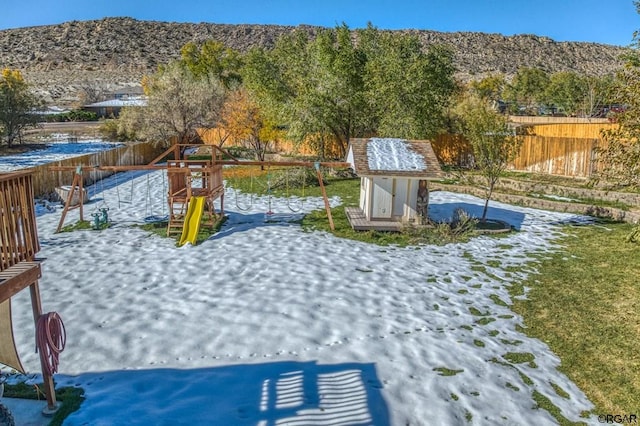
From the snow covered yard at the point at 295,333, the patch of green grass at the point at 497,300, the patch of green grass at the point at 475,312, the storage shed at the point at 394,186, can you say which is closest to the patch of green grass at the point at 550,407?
the snow covered yard at the point at 295,333

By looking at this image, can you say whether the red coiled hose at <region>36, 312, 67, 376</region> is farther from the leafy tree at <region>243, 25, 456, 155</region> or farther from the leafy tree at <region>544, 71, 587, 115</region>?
the leafy tree at <region>544, 71, 587, 115</region>

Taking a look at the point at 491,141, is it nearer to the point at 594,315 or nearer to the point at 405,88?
the point at 594,315

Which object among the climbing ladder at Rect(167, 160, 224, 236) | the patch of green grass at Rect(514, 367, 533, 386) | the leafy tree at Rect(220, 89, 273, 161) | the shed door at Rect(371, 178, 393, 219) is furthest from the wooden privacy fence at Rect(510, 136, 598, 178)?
the patch of green grass at Rect(514, 367, 533, 386)

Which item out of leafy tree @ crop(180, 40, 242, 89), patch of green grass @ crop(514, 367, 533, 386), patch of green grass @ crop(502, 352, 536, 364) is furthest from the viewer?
leafy tree @ crop(180, 40, 242, 89)

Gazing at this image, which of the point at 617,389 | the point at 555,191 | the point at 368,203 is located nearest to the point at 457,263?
the point at 368,203

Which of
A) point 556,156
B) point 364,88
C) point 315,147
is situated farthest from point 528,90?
point 364,88

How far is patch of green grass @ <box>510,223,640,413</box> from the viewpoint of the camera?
709 centimetres

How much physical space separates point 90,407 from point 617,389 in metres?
7.66

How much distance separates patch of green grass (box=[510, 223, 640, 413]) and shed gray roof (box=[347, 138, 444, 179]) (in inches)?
184

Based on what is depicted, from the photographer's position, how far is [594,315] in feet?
30.8

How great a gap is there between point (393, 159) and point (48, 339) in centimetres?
1210

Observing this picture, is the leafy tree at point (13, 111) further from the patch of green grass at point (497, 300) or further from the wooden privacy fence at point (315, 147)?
the patch of green grass at point (497, 300)

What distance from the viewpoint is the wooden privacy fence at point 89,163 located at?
2062 centimetres

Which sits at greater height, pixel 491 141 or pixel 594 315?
pixel 491 141
